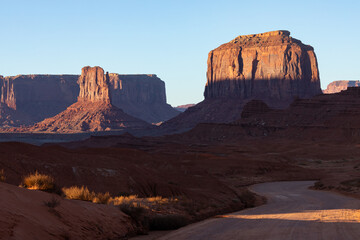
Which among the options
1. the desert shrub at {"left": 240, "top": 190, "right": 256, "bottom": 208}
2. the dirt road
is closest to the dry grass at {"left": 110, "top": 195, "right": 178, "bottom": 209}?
the dirt road

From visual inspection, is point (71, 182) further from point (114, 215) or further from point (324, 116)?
point (324, 116)

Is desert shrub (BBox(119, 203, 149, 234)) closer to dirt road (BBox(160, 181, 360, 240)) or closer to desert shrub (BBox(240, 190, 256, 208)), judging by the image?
dirt road (BBox(160, 181, 360, 240))

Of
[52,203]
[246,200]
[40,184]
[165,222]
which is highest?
[40,184]

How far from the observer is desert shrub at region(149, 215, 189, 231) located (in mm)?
18134

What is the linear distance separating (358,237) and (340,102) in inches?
5114

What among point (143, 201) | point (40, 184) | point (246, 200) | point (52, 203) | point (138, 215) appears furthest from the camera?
point (246, 200)

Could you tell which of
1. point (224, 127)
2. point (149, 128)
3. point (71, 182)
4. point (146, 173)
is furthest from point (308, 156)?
point (149, 128)

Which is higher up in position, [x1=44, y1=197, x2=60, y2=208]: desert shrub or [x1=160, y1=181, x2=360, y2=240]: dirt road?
[x1=44, y1=197, x2=60, y2=208]: desert shrub

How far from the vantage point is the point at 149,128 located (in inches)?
7776

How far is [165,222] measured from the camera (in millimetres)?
18156

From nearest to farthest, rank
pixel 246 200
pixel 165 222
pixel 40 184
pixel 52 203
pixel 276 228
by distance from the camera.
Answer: pixel 52 203
pixel 276 228
pixel 40 184
pixel 165 222
pixel 246 200

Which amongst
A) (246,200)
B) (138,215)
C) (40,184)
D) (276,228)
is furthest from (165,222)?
(246,200)

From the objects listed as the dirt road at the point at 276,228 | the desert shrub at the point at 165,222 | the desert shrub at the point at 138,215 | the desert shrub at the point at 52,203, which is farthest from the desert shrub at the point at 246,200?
the desert shrub at the point at 52,203

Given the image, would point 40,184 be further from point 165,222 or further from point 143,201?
point 143,201
